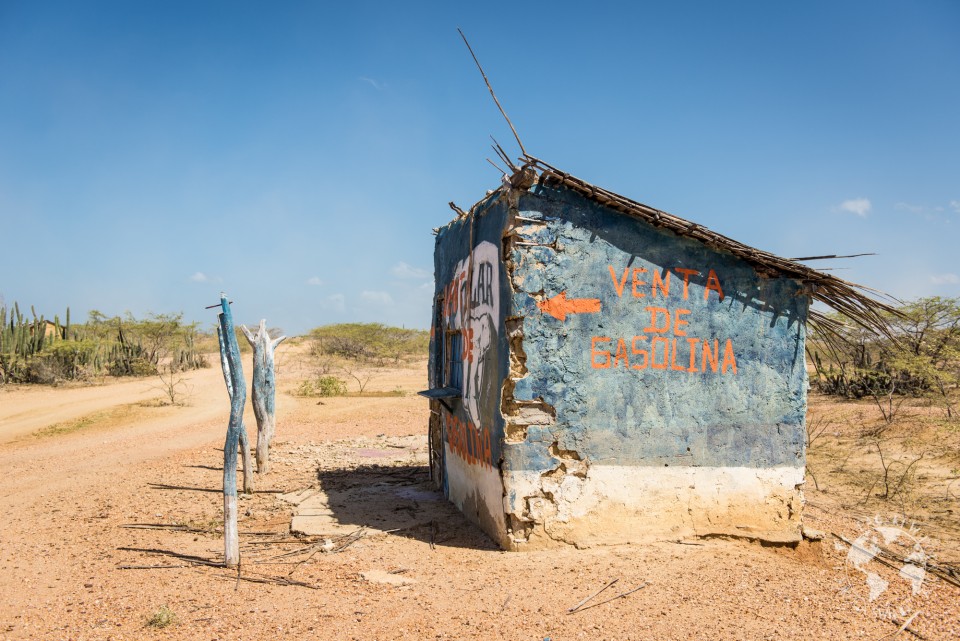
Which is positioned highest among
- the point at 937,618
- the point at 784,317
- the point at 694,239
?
the point at 694,239

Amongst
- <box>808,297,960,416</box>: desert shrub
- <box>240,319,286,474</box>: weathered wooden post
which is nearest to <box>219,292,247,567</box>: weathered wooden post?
<box>240,319,286,474</box>: weathered wooden post

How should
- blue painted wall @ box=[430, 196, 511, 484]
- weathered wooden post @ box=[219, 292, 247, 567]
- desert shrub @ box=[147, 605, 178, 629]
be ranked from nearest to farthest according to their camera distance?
desert shrub @ box=[147, 605, 178, 629]
weathered wooden post @ box=[219, 292, 247, 567]
blue painted wall @ box=[430, 196, 511, 484]

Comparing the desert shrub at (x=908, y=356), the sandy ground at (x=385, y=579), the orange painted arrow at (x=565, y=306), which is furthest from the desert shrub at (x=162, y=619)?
the desert shrub at (x=908, y=356)

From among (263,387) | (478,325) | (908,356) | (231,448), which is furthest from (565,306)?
(908,356)

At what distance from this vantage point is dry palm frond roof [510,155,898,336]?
5.87 m

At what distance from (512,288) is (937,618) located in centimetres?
412

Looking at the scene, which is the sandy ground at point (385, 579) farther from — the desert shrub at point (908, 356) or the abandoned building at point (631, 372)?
the desert shrub at point (908, 356)

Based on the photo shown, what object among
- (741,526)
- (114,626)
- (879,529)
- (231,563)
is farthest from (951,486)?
(114,626)

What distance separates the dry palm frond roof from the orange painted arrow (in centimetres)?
90

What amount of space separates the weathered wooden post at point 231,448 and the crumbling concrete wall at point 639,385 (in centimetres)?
236

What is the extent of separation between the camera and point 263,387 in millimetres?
9797

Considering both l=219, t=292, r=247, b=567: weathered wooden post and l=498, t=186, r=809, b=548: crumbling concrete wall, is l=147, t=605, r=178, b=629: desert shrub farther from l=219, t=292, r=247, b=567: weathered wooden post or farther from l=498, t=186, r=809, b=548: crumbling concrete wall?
l=498, t=186, r=809, b=548: crumbling concrete wall

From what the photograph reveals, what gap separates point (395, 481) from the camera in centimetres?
973

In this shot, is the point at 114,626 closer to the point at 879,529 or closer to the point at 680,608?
the point at 680,608
